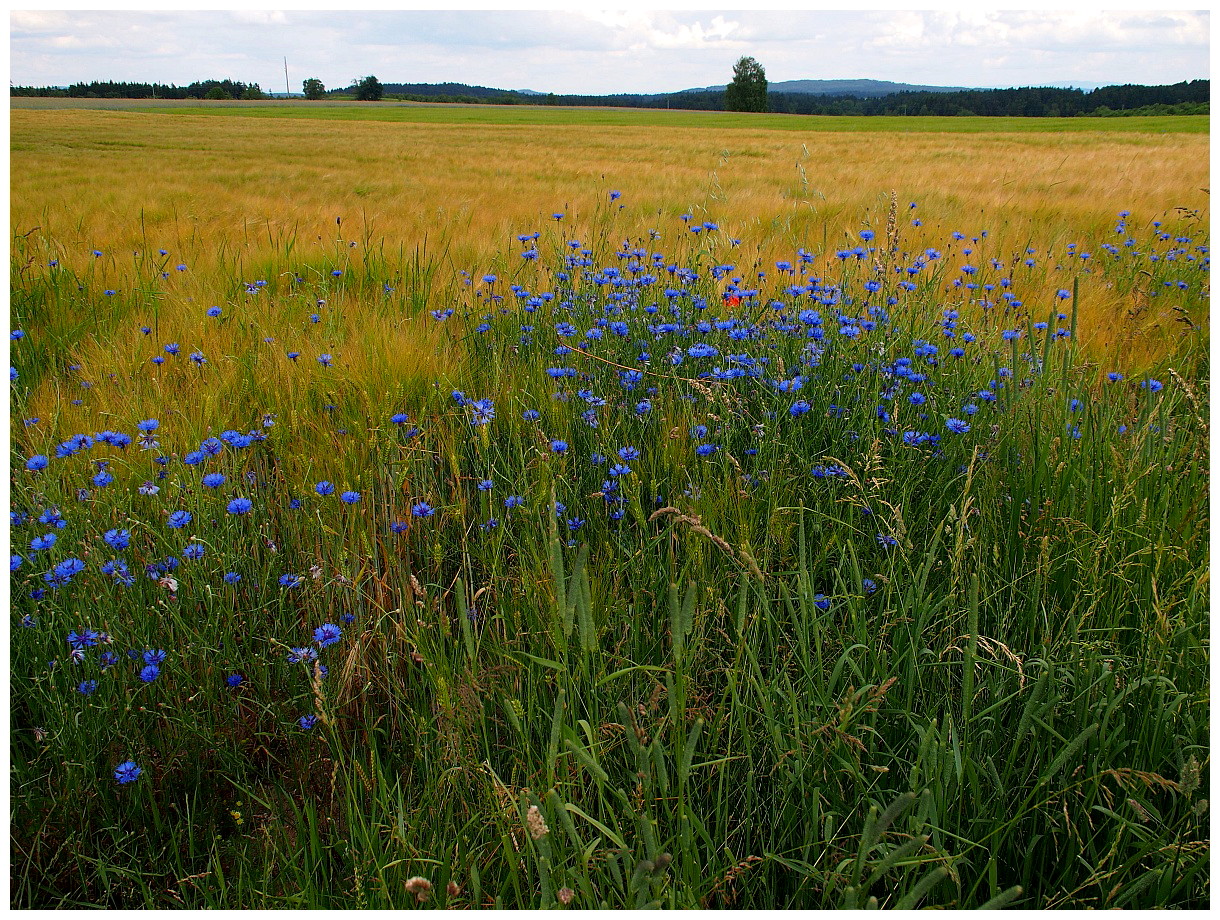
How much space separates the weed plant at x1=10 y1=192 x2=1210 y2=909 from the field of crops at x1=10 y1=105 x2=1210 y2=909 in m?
0.01

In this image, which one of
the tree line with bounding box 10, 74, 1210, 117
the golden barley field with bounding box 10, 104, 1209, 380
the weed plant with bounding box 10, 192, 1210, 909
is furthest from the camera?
the tree line with bounding box 10, 74, 1210, 117

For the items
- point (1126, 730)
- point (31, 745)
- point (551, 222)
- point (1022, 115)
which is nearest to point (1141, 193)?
point (551, 222)

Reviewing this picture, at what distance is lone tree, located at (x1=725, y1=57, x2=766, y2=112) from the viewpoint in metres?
69.3

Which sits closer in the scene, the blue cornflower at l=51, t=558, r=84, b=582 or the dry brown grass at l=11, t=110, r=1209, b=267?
the blue cornflower at l=51, t=558, r=84, b=582

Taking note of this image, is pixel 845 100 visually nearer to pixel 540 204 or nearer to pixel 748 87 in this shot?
pixel 748 87

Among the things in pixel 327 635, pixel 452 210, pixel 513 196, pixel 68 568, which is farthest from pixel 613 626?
pixel 513 196

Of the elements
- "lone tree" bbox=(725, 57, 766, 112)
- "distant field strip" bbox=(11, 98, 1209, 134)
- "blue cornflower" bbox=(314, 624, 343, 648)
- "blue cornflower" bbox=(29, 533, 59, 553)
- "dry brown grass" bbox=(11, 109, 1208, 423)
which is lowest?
"blue cornflower" bbox=(314, 624, 343, 648)

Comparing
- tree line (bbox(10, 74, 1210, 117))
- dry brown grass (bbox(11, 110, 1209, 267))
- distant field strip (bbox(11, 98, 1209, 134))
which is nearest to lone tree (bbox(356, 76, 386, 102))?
tree line (bbox(10, 74, 1210, 117))

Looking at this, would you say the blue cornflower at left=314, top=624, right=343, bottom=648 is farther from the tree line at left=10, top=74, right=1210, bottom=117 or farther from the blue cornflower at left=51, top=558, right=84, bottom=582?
the tree line at left=10, top=74, right=1210, bottom=117

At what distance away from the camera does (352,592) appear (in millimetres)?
1593

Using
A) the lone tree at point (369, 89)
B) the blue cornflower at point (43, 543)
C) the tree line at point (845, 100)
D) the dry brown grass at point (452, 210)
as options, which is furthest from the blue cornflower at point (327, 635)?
the lone tree at point (369, 89)

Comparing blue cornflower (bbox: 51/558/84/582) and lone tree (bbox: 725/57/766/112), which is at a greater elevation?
lone tree (bbox: 725/57/766/112)

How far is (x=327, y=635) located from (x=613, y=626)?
54 centimetres

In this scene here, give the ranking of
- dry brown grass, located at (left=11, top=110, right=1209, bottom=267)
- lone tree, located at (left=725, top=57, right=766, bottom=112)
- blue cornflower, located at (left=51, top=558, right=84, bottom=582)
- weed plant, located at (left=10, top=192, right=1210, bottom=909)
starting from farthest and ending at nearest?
1. lone tree, located at (left=725, top=57, right=766, bottom=112)
2. dry brown grass, located at (left=11, top=110, right=1209, bottom=267)
3. blue cornflower, located at (left=51, top=558, right=84, bottom=582)
4. weed plant, located at (left=10, top=192, right=1210, bottom=909)
